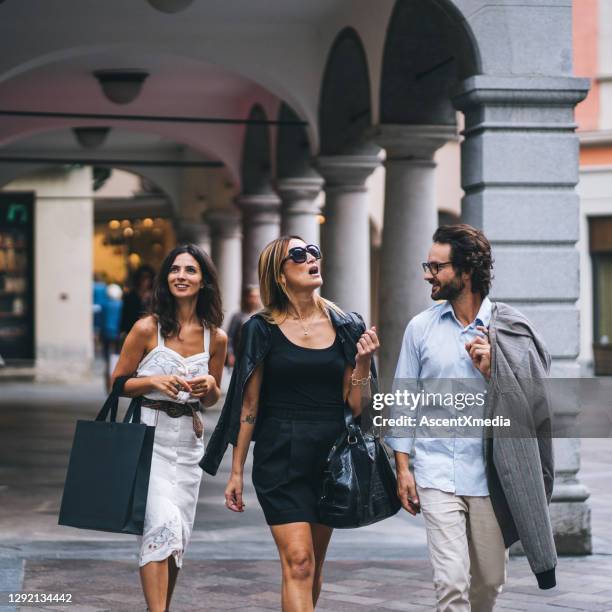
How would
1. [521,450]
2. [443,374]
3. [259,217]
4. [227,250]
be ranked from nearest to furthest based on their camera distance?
1. [521,450]
2. [443,374]
3. [259,217]
4. [227,250]

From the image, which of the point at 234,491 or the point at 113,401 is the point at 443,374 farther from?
the point at 113,401

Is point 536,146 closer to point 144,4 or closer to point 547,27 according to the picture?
point 547,27

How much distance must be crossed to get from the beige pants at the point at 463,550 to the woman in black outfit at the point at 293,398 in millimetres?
454

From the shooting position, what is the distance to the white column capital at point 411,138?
1202cm

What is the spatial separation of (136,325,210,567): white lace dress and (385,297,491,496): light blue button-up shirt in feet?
3.44

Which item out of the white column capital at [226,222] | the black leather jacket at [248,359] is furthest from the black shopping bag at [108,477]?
the white column capital at [226,222]

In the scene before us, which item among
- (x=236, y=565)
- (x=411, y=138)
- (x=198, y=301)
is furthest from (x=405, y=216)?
(x=198, y=301)

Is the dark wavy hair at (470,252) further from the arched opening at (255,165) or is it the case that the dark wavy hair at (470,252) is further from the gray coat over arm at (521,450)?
the arched opening at (255,165)

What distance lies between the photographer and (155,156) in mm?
26516

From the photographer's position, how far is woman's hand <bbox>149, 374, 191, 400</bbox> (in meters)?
5.69

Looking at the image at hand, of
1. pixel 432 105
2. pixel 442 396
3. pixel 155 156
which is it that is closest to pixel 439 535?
pixel 442 396

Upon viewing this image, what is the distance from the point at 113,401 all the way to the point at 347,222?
355 inches

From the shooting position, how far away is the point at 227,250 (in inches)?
987

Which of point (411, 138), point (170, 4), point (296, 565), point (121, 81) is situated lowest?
point (296, 565)
